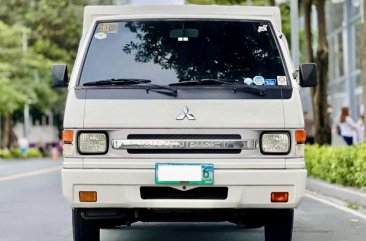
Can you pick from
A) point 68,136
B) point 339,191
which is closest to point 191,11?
point 68,136

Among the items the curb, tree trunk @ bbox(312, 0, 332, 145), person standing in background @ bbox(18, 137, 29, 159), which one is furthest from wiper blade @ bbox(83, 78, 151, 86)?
person standing in background @ bbox(18, 137, 29, 159)

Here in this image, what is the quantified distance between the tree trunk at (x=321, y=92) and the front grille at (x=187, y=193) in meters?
13.2

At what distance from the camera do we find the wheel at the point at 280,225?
7188 mm

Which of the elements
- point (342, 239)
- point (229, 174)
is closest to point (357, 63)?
point (342, 239)

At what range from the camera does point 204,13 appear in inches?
295

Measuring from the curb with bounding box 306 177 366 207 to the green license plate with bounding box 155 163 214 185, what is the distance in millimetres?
5923

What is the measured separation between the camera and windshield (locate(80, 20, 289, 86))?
7031mm

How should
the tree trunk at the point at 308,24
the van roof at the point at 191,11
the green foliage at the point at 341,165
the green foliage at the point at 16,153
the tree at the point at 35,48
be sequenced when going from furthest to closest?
the tree at the point at 35,48 → the green foliage at the point at 16,153 → the tree trunk at the point at 308,24 → the green foliage at the point at 341,165 → the van roof at the point at 191,11

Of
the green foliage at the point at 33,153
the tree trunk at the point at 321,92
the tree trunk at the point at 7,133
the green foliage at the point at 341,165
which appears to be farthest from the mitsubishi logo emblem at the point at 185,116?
the tree trunk at the point at 7,133

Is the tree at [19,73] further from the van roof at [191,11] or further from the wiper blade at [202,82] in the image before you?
the wiper blade at [202,82]

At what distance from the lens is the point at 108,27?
24.2 feet

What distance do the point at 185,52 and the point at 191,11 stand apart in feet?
1.63

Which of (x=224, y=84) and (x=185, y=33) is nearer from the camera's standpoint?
(x=224, y=84)

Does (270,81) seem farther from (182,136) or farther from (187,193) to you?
(187,193)
